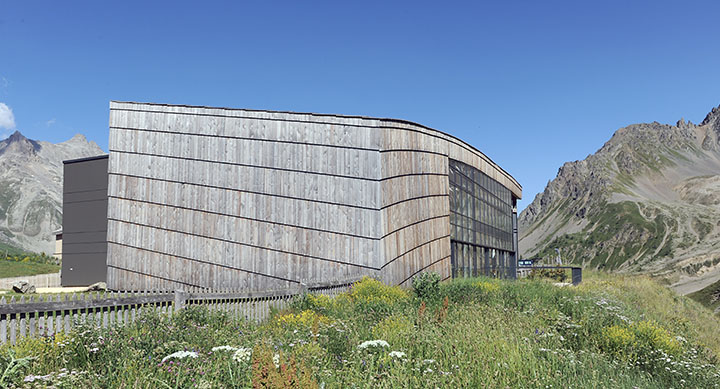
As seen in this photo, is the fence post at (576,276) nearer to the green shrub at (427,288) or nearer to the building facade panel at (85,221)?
the green shrub at (427,288)

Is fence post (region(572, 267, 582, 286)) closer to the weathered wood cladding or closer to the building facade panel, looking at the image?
the weathered wood cladding

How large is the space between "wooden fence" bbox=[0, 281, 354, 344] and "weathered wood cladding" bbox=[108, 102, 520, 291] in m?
7.03

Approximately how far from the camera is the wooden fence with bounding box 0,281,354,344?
8.74m

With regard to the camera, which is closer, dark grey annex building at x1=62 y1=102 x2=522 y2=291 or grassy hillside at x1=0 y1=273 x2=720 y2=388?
grassy hillside at x1=0 y1=273 x2=720 y2=388

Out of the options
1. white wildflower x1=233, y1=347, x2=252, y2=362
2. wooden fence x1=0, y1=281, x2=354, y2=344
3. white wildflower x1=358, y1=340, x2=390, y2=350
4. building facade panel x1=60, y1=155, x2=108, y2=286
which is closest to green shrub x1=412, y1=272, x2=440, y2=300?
wooden fence x1=0, y1=281, x2=354, y2=344

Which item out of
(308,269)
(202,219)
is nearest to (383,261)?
(308,269)

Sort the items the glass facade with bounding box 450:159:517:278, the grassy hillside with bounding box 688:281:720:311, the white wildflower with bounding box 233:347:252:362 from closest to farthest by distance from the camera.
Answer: the white wildflower with bounding box 233:347:252:362, the glass facade with bounding box 450:159:517:278, the grassy hillside with bounding box 688:281:720:311

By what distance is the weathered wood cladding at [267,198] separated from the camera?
2202 centimetres

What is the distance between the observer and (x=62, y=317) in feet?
30.9

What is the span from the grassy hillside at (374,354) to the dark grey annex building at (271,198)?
35.5 ft

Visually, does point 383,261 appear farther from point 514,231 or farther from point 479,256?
point 514,231

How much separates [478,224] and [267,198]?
51.5ft

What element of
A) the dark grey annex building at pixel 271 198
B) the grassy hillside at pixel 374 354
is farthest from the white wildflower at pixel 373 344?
the dark grey annex building at pixel 271 198

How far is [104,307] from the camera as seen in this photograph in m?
10.3
